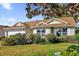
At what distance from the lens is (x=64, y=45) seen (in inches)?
281

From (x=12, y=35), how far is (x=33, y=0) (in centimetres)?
58

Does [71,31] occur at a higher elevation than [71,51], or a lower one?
higher

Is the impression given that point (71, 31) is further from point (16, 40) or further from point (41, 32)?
point (16, 40)

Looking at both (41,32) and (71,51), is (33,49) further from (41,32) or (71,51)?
(71,51)

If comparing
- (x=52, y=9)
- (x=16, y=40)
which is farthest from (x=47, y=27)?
(x=16, y=40)

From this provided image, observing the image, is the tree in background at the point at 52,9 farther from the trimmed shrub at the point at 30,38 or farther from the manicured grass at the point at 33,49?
the manicured grass at the point at 33,49

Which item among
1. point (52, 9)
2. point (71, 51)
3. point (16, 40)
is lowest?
point (71, 51)

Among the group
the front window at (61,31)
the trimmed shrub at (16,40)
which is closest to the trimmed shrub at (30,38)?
the trimmed shrub at (16,40)

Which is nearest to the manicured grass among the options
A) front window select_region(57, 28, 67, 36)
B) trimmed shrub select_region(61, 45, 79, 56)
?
trimmed shrub select_region(61, 45, 79, 56)

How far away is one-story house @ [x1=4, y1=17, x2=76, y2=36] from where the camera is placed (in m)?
7.13

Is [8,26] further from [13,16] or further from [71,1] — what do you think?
[71,1]

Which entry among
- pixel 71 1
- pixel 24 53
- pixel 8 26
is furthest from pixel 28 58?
pixel 71 1

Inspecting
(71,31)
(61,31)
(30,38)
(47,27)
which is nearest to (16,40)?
(30,38)

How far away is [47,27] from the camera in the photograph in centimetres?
716
